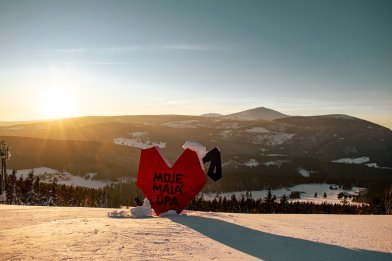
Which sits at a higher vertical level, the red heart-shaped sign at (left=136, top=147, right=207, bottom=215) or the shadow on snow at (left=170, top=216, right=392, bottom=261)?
the red heart-shaped sign at (left=136, top=147, right=207, bottom=215)

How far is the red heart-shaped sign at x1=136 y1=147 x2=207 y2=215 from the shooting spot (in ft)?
61.6

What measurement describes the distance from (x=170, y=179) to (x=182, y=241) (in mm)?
8272

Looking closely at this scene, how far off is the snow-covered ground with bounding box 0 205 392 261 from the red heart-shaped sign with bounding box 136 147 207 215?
282 centimetres

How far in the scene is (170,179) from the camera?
19391mm

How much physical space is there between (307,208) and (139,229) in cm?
10877

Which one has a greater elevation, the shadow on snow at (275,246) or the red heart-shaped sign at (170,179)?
the red heart-shaped sign at (170,179)

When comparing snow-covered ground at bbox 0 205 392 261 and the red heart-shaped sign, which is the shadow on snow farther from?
the red heart-shaped sign

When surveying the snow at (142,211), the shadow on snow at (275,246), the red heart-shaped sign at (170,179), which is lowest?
the snow at (142,211)

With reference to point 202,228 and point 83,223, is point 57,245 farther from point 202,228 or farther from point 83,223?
point 202,228

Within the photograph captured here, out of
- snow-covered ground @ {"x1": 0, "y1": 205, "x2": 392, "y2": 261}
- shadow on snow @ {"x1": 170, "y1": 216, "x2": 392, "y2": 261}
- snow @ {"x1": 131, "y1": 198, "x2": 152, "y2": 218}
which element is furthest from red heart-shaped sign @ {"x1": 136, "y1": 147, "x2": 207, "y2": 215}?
shadow on snow @ {"x1": 170, "y1": 216, "x2": 392, "y2": 261}

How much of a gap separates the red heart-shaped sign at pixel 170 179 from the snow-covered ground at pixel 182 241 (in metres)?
2.82

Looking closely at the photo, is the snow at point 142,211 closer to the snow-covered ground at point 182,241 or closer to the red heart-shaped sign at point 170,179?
the red heart-shaped sign at point 170,179

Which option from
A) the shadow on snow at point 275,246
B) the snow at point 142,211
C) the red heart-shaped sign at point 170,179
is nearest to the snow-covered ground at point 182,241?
the shadow on snow at point 275,246

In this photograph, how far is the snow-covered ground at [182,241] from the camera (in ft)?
31.4
